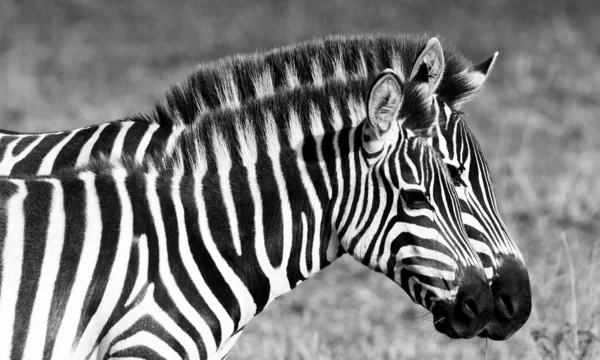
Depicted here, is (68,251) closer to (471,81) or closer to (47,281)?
(47,281)

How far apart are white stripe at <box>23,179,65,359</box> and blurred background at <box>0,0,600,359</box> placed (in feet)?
5.62

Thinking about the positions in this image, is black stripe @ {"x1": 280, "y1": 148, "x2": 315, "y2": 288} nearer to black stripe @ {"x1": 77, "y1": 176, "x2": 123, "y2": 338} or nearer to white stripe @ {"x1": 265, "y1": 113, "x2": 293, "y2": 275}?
white stripe @ {"x1": 265, "y1": 113, "x2": 293, "y2": 275}

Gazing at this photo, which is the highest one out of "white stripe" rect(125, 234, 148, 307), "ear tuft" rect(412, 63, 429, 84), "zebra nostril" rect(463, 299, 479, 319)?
"ear tuft" rect(412, 63, 429, 84)

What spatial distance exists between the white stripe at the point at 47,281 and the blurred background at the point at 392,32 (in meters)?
1.71

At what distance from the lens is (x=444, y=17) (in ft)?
55.7

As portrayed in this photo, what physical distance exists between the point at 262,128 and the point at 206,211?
466 millimetres

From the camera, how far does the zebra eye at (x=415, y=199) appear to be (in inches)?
153

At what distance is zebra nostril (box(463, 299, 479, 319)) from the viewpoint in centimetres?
391

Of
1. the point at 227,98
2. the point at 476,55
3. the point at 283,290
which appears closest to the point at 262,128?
the point at 227,98

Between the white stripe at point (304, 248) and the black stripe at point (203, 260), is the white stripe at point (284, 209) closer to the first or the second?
the white stripe at point (304, 248)

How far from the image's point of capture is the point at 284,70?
15.0 feet

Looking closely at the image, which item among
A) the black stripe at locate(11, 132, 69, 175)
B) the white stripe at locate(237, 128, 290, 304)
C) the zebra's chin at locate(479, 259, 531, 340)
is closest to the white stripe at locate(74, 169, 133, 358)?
the white stripe at locate(237, 128, 290, 304)

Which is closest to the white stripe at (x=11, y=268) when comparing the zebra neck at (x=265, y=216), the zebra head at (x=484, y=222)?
the zebra neck at (x=265, y=216)

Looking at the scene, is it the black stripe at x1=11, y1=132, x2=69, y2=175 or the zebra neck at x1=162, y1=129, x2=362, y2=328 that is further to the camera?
the black stripe at x1=11, y1=132, x2=69, y2=175
